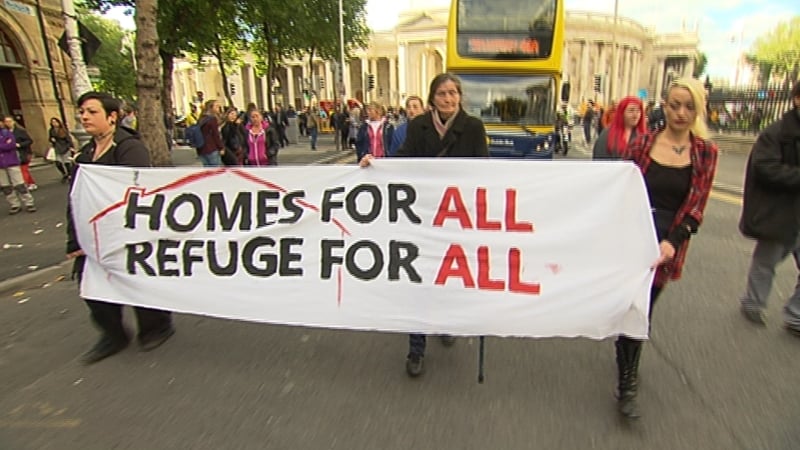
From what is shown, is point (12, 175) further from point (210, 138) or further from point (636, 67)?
point (636, 67)

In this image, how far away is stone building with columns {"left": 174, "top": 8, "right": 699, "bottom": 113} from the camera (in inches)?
2830

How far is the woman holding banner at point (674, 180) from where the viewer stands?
2.57 m

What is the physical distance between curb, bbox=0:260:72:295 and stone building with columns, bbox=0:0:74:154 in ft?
52.9

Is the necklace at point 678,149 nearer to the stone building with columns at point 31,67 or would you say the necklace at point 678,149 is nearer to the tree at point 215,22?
the tree at point 215,22

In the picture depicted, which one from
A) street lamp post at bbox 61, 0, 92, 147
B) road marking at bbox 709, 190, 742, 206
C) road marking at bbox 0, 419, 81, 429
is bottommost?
road marking at bbox 709, 190, 742, 206

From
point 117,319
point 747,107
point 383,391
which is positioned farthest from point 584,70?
point 117,319

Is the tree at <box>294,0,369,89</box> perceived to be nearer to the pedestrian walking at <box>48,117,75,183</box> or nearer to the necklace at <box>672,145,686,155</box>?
the pedestrian walking at <box>48,117,75,183</box>

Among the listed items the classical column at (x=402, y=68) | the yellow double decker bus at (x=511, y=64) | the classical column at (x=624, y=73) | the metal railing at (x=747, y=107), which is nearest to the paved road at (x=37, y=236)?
the yellow double decker bus at (x=511, y=64)

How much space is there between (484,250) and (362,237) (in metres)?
0.79

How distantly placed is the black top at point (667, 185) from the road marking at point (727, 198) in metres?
7.74

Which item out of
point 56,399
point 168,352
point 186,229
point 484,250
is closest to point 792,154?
point 484,250

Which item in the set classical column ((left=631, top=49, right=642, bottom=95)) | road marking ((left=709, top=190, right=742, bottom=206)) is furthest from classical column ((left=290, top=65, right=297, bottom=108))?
road marking ((left=709, top=190, right=742, bottom=206))

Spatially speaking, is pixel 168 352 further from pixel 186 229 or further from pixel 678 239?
pixel 678 239

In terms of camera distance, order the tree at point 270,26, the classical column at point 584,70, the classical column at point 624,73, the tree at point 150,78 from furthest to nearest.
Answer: the classical column at point 624,73 → the classical column at point 584,70 → the tree at point 270,26 → the tree at point 150,78
